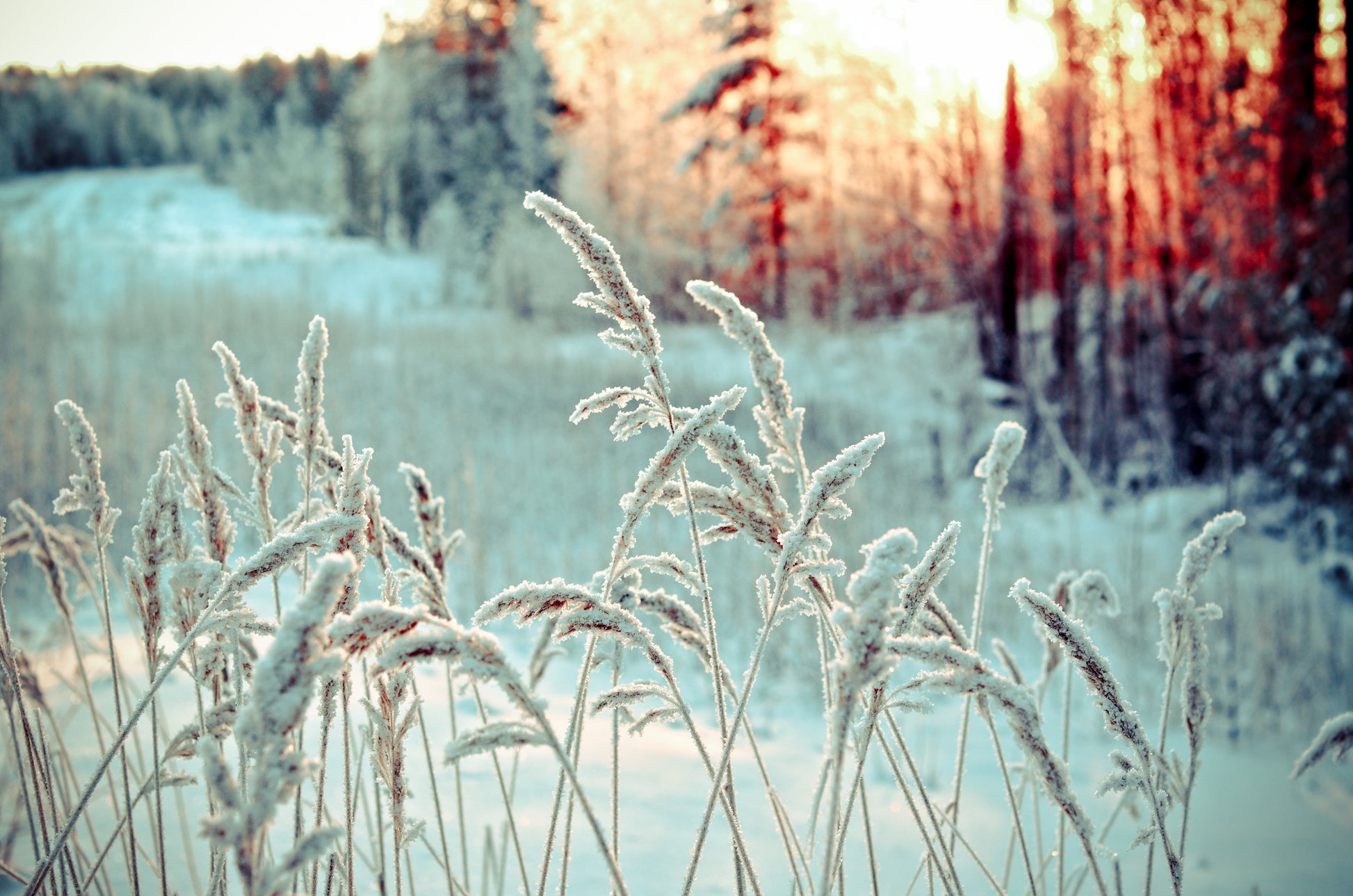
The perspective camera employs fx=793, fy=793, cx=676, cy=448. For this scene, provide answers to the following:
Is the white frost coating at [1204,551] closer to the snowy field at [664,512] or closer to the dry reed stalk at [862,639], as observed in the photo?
the dry reed stalk at [862,639]

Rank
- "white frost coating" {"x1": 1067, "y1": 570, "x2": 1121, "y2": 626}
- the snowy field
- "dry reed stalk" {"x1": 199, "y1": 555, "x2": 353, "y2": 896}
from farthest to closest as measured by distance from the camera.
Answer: the snowy field → "white frost coating" {"x1": 1067, "y1": 570, "x2": 1121, "y2": 626} → "dry reed stalk" {"x1": 199, "y1": 555, "x2": 353, "y2": 896}

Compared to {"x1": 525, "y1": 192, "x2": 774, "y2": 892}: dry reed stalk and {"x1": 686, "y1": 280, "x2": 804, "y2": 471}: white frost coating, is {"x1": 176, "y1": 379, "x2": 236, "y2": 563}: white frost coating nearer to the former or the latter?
{"x1": 525, "y1": 192, "x2": 774, "y2": 892}: dry reed stalk

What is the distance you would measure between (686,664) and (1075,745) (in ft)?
5.34

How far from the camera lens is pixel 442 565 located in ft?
3.68

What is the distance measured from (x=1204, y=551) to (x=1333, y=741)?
23cm

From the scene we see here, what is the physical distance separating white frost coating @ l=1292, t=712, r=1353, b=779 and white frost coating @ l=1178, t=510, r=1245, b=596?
186mm

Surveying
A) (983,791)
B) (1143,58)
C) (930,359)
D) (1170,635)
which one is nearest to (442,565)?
(1170,635)

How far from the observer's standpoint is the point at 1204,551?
0.93 m

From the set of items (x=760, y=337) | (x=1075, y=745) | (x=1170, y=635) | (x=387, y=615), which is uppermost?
(x=760, y=337)

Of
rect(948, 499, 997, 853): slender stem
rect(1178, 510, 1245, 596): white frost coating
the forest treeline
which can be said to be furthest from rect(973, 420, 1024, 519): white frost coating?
the forest treeline

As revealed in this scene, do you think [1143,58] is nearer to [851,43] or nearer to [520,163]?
[851,43]

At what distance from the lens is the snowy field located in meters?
2.21

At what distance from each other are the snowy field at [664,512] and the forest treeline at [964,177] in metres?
0.96

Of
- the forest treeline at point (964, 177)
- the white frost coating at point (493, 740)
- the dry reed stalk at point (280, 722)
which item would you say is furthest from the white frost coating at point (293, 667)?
the forest treeline at point (964, 177)
